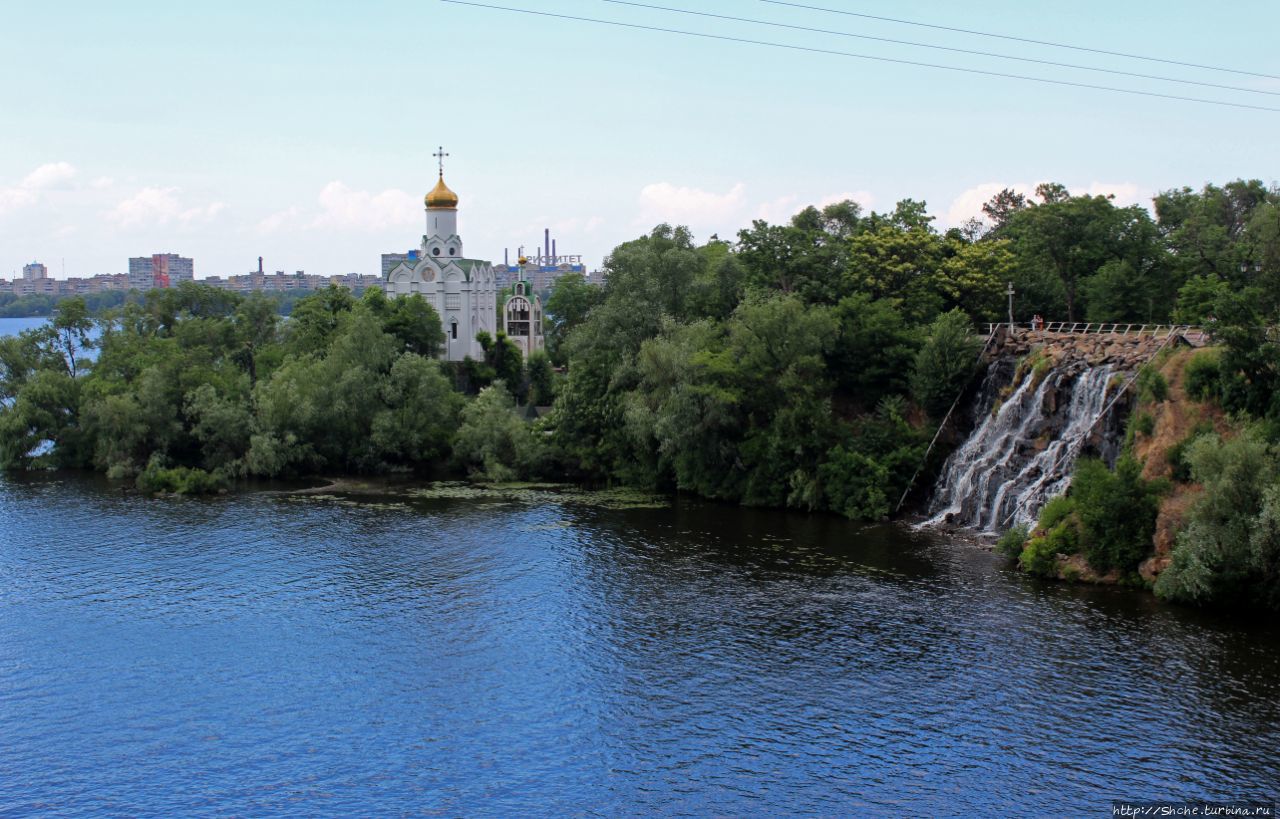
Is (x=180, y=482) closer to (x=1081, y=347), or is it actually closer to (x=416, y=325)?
(x=416, y=325)

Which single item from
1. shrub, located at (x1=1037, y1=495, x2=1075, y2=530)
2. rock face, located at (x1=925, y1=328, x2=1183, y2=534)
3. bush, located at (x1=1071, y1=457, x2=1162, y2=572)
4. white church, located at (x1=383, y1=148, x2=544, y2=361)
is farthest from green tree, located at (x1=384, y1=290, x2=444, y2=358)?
bush, located at (x1=1071, y1=457, x2=1162, y2=572)

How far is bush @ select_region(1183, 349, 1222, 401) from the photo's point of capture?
154 ft

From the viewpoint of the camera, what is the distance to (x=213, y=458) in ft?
240

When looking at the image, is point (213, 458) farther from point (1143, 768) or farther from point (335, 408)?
point (1143, 768)

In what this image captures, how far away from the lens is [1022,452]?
178ft

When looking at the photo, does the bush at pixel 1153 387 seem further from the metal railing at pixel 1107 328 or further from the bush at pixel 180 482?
the bush at pixel 180 482

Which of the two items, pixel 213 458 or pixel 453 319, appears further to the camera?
pixel 453 319

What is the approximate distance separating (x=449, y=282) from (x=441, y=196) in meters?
7.71

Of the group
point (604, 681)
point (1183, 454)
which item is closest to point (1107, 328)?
point (1183, 454)

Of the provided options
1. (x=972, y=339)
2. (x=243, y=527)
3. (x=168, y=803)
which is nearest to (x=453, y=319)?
(x=243, y=527)

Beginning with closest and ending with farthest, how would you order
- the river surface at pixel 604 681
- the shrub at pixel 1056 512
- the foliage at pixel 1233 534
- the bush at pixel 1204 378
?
1. the river surface at pixel 604 681
2. the foliage at pixel 1233 534
3. the bush at pixel 1204 378
4. the shrub at pixel 1056 512

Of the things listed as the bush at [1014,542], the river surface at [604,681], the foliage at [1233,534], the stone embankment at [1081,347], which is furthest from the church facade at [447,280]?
the foliage at [1233,534]

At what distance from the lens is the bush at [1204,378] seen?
46906 mm

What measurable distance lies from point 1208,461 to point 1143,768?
51.0ft
